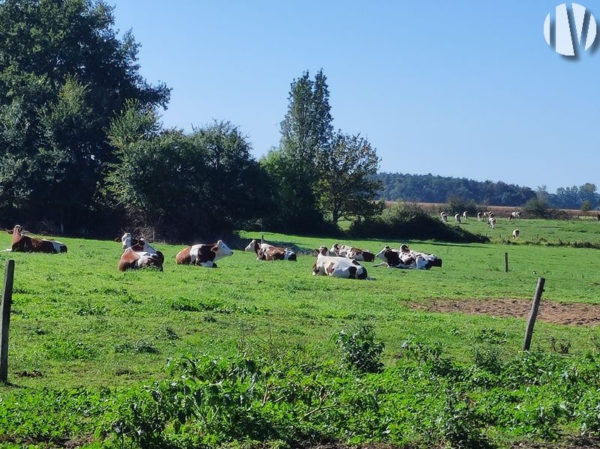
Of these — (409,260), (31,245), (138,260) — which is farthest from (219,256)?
(409,260)

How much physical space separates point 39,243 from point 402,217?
42.5 m

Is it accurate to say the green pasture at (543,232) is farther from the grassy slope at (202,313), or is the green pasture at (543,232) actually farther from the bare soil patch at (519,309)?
the bare soil patch at (519,309)

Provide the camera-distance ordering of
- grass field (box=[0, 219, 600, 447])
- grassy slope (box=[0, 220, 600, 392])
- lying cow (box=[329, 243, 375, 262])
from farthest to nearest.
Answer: lying cow (box=[329, 243, 375, 262])
grassy slope (box=[0, 220, 600, 392])
grass field (box=[0, 219, 600, 447])

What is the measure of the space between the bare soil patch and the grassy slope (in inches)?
37.2

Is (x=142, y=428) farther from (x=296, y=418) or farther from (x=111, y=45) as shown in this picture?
(x=111, y=45)

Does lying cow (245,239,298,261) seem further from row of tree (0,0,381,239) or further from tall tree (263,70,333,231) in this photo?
tall tree (263,70,333,231)

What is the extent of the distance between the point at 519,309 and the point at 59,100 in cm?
3953

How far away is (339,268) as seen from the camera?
30.9 meters

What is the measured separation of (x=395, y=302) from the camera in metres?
22.7

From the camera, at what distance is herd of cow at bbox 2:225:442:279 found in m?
27.9

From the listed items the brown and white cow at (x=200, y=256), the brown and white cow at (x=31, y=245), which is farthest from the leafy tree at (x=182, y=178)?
the brown and white cow at (x=200, y=256)

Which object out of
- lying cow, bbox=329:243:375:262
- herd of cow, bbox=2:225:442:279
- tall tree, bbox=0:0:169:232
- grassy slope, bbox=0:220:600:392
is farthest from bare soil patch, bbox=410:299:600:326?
tall tree, bbox=0:0:169:232

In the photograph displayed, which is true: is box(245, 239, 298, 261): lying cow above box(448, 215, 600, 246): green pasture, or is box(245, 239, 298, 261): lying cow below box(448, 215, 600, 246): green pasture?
below

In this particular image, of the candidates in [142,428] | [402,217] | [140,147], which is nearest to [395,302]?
[142,428]
